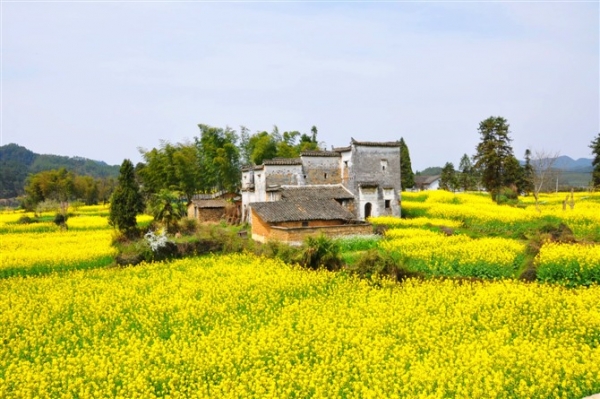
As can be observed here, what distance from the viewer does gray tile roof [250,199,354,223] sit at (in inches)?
1010

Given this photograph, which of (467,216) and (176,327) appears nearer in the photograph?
(176,327)

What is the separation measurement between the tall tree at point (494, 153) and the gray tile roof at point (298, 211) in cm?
2116

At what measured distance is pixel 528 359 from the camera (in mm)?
9172

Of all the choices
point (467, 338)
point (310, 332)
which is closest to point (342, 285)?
point (310, 332)

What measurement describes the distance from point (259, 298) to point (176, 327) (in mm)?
3033

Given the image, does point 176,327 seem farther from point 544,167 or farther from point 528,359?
point 544,167

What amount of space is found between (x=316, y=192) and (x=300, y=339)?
68.3 ft

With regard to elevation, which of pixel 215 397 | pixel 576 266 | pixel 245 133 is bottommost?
pixel 215 397

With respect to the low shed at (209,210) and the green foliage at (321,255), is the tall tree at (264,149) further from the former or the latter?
the green foliage at (321,255)

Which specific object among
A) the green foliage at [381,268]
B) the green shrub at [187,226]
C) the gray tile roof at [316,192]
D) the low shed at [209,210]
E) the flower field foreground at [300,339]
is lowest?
the flower field foreground at [300,339]

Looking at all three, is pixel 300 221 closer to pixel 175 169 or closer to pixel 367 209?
pixel 367 209

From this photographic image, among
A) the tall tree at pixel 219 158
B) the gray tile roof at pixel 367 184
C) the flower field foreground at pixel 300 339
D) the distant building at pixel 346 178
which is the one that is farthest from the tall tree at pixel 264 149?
the flower field foreground at pixel 300 339

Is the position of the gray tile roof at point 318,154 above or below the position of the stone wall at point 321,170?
above

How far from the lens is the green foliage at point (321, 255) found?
62.6 feet
